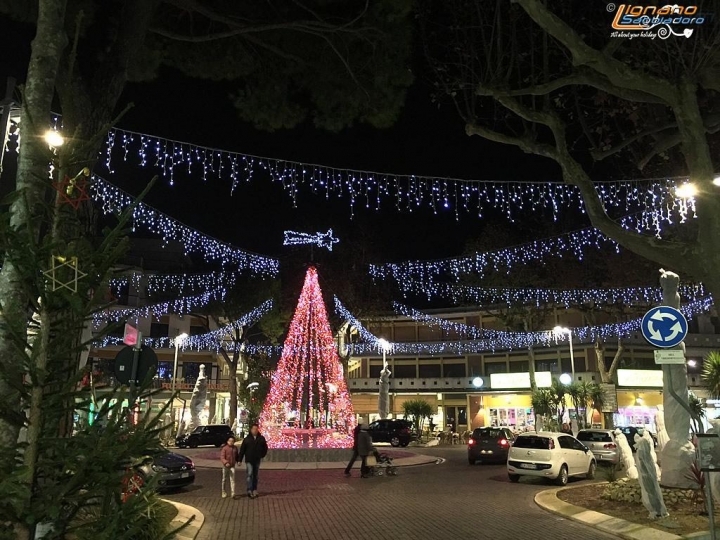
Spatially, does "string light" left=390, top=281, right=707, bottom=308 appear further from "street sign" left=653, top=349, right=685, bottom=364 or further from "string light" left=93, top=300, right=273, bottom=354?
"street sign" left=653, top=349, right=685, bottom=364

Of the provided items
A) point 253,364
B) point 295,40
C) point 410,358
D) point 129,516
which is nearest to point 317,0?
point 295,40

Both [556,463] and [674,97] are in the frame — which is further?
[556,463]

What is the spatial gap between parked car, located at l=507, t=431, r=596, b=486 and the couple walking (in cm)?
729

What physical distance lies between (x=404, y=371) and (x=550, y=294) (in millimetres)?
24511

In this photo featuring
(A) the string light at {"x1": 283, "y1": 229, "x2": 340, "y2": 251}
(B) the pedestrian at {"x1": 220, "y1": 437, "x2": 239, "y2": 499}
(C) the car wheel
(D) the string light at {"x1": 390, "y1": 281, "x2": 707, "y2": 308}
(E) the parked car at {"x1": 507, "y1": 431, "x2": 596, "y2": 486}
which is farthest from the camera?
(A) the string light at {"x1": 283, "y1": 229, "x2": 340, "y2": 251}

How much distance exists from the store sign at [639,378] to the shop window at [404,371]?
19158 millimetres

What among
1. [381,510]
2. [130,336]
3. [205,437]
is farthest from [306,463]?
[205,437]

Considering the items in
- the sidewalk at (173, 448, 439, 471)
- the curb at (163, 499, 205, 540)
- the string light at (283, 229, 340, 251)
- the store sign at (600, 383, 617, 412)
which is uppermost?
the string light at (283, 229, 340, 251)

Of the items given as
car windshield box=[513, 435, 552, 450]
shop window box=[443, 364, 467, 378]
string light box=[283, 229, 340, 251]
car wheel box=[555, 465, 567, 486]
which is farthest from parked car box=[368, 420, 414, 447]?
shop window box=[443, 364, 467, 378]

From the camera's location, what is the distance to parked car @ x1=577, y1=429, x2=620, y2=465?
21609 mm

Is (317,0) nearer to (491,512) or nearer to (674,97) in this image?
(674,97)

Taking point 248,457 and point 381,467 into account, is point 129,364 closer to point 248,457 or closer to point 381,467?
point 248,457

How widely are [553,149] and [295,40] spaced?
601 centimetres

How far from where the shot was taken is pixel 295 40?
12328 mm
